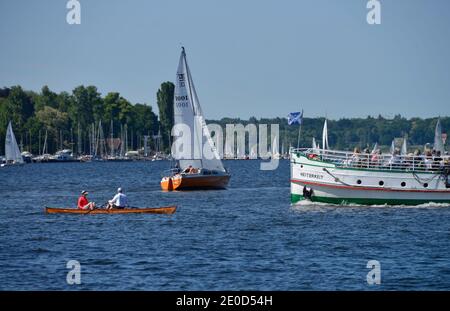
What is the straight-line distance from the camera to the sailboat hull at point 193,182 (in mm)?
79312

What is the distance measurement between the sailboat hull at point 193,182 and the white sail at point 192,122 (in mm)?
1856

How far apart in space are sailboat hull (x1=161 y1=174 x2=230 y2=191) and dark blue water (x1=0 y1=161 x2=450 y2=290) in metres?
13.9

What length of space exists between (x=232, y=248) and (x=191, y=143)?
3954 cm

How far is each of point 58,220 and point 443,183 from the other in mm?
22755

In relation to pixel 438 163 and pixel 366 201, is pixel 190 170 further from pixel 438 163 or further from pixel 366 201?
pixel 438 163

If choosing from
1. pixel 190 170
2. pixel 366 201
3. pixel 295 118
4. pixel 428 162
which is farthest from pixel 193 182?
pixel 428 162

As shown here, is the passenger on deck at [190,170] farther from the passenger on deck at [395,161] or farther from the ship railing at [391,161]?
the passenger on deck at [395,161]

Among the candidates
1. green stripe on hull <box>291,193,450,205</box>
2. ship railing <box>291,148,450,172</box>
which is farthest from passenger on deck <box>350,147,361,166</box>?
green stripe on hull <box>291,193,450,205</box>

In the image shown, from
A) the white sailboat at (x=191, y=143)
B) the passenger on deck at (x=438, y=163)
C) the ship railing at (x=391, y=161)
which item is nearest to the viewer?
the ship railing at (x=391, y=161)

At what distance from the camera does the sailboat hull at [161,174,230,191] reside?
79312 mm

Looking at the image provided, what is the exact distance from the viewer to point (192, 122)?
8338 cm

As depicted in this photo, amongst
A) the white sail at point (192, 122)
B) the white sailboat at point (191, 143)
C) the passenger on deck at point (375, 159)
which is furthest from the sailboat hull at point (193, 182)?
the passenger on deck at point (375, 159)
